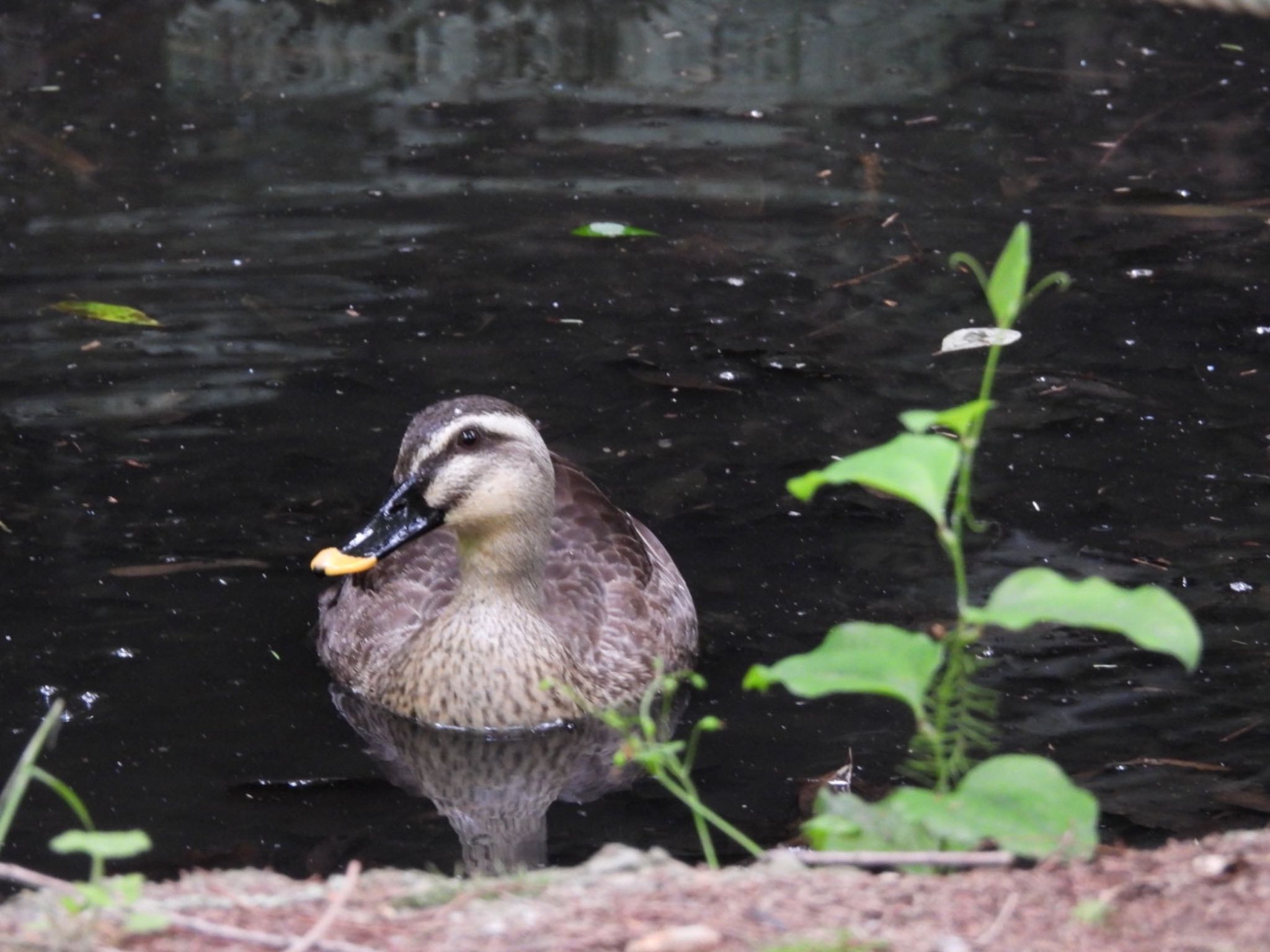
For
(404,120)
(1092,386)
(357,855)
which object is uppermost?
(404,120)

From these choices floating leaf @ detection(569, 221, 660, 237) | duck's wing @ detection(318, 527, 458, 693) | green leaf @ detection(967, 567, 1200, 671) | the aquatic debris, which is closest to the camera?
green leaf @ detection(967, 567, 1200, 671)

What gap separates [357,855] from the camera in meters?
5.16

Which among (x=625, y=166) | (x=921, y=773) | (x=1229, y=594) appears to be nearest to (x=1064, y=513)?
(x=1229, y=594)

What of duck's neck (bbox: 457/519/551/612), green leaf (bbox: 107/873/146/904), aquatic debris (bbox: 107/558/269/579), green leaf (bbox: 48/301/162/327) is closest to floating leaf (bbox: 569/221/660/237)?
green leaf (bbox: 48/301/162/327)

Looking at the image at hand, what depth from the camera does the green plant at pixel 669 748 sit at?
12.0 feet

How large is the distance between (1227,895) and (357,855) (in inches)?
104

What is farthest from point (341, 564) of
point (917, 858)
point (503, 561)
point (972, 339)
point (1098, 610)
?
point (972, 339)

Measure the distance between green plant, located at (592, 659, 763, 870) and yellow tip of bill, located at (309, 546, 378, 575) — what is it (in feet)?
2.86

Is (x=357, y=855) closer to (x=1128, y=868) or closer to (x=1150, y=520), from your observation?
(x=1128, y=868)

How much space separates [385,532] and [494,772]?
0.83m

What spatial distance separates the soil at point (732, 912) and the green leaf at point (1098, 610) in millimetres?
486

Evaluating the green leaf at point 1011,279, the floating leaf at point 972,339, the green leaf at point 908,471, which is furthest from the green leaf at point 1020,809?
the floating leaf at point 972,339

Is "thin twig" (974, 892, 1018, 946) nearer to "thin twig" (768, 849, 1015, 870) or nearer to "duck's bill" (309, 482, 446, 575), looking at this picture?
"thin twig" (768, 849, 1015, 870)

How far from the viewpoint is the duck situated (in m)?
5.80
